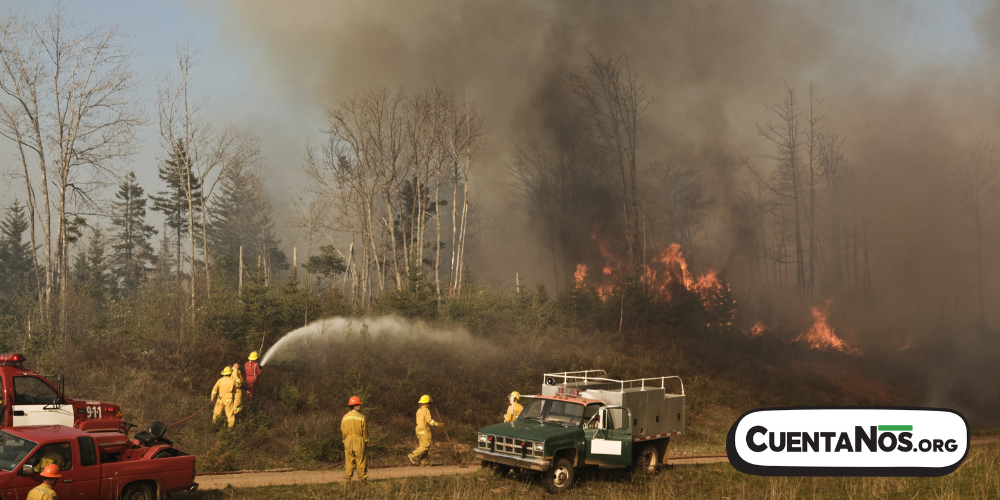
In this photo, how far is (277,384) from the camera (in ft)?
62.1

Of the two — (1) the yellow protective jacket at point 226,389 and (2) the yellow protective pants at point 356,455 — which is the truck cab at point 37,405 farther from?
(2) the yellow protective pants at point 356,455

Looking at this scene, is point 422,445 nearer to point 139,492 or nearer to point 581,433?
point 581,433

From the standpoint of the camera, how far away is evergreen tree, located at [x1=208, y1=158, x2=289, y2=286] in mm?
64438

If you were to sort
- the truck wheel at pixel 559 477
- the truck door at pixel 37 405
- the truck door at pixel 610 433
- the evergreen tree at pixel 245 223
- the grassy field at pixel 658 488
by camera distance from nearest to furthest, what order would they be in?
1. the grassy field at pixel 658 488
2. the truck door at pixel 37 405
3. the truck wheel at pixel 559 477
4. the truck door at pixel 610 433
5. the evergreen tree at pixel 245 223

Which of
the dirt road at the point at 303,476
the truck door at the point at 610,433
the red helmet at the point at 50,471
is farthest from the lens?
the truck door at the point at 610,433

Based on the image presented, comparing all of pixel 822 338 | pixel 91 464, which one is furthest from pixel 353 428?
pixel 822 338

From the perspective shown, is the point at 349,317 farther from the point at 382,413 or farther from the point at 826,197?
the point at 826,197

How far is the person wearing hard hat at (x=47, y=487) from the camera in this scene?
7368 mm

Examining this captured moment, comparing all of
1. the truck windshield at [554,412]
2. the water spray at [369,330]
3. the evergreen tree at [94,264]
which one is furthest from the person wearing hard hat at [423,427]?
the evergreen tree at [94,264]

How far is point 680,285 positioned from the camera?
124ft

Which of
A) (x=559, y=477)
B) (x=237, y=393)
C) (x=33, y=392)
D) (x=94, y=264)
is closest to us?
(x=33, y=392)

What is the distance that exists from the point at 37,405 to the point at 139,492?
364 cm

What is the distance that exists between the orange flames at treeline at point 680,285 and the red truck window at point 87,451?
27894 mm

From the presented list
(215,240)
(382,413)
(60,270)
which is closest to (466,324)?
(382,413)
